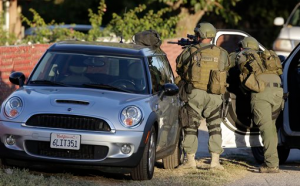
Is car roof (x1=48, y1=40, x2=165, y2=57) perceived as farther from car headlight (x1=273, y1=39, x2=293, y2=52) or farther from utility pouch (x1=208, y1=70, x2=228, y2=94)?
car headlight (x1=273, y1=39, x2=293, y2=52)

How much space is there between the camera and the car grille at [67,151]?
919 cm

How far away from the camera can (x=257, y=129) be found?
11680 millimetres

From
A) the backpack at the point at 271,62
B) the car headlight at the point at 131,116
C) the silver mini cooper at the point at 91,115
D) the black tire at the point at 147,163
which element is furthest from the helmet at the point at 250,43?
the car headlight at the point at 131,116

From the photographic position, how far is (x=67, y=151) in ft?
30.3

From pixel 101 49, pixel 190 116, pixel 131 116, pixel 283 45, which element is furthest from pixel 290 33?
pixel 131 116

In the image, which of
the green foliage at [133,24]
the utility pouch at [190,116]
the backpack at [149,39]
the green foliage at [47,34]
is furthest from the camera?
the green foliage at [133,24]

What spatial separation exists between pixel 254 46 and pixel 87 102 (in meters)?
2.93

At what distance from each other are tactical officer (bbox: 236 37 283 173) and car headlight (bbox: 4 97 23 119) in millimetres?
3003

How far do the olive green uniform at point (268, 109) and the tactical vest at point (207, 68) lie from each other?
1.29ft

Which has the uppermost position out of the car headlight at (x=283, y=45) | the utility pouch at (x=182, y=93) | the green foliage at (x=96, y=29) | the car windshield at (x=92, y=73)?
the car windshield at (x=92, y=73)

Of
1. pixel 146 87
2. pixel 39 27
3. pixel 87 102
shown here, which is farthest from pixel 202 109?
pixel 39 27

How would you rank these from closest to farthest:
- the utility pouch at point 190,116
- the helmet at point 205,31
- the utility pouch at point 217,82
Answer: the utility pouch at point 217,82, the utility pouch at point 190,116, the helmet at point 205,31

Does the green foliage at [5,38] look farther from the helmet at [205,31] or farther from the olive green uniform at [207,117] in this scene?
the olive green uniform at [207,117]

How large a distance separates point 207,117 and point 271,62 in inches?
40.4
